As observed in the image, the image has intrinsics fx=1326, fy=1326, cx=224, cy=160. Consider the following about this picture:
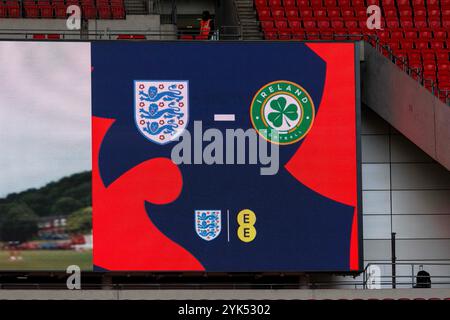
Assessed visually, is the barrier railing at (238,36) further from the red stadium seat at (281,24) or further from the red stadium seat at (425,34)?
the red stadium seat at (425,34)

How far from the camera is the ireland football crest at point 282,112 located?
29109mm

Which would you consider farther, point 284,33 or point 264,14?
point 264,14

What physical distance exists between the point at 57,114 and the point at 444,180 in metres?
9.18

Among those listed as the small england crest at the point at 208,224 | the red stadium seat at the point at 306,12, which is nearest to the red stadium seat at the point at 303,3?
the red stadium seat at the point at 306,12

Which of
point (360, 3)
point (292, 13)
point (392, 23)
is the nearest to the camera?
point (392, 23)

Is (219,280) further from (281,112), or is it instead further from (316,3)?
(316,3)

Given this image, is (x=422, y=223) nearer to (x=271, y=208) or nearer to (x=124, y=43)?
(x=271, y=208)

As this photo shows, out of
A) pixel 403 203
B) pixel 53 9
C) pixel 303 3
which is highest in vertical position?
pixel 303 3

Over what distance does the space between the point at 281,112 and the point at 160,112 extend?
105 inches

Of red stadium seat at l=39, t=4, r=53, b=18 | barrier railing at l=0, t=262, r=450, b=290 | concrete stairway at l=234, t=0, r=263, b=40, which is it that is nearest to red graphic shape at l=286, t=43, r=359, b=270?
barrier railing at l=0, t=262, r=450, b=290

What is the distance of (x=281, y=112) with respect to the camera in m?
29.3

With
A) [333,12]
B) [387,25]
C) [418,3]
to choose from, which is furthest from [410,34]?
[333,12]

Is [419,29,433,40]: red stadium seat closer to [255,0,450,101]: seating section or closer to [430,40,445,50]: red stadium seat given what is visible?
[255,0,450,101]: seating section
